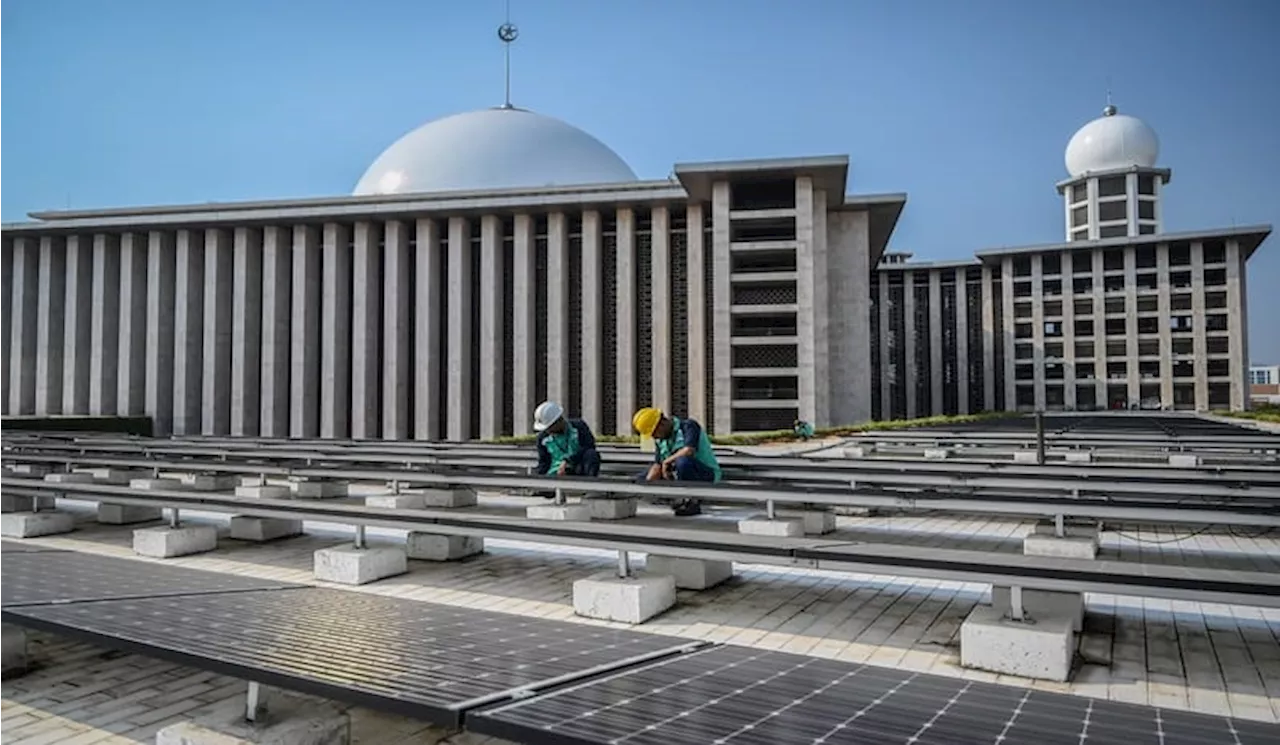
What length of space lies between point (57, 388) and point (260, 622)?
43.9m

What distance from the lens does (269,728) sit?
11.8 ft

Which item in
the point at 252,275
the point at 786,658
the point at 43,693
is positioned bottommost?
the point at 43,693

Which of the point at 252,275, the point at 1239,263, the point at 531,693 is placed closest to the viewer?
the point at 531,693

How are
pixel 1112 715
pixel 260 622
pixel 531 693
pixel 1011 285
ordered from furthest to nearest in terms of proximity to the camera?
pixel 1011 285
pixel 260 622
pixel 531 693
pixel 1112 715

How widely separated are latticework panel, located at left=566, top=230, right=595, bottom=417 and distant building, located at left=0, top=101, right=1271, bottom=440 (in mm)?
97

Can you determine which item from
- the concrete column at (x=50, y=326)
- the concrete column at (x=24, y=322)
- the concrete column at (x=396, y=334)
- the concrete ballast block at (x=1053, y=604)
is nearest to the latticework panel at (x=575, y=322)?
the concrete column at (x=396, y=334)

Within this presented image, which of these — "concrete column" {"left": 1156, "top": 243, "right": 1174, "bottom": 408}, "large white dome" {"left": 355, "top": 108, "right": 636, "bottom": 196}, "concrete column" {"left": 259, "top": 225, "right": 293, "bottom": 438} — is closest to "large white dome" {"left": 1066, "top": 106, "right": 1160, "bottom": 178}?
"concrete column" {"left": 1156, "top": 243, "right": 1174, "bottom": 408}

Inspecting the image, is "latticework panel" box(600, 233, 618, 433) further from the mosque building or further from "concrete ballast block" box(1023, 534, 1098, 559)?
"concrete ballast block" box(1023, 534, 1098, 559)

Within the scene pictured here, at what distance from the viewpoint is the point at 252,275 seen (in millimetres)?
38000

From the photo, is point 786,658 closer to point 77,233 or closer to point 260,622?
point 260,622

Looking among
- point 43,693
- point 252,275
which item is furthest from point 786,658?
point 252,275

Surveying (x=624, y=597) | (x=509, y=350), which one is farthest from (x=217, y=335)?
(x=624, y=597)

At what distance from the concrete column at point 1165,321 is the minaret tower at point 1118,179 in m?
12.8

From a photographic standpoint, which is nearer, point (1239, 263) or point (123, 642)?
point (123, 642)
